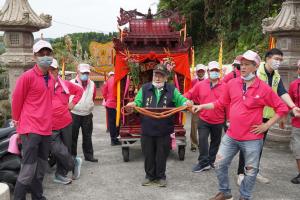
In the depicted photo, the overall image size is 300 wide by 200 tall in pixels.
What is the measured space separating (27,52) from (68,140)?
7.99ft

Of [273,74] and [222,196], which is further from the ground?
[273,74]

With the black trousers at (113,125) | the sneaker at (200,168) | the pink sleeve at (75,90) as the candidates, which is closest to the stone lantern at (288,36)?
the sneaker at (200,168)

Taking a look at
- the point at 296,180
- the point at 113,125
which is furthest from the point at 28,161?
the point at 113,125

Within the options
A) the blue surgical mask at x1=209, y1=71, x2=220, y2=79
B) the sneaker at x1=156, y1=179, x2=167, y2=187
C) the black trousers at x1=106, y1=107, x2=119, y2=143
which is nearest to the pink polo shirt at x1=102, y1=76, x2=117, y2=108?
the black trousers at x1=106, y1=107, x2=119, y2=143

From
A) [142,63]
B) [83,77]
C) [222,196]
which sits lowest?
[222,196]

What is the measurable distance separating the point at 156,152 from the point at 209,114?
1164mm

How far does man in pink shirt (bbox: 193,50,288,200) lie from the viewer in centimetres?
443

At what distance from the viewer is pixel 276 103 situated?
441cm

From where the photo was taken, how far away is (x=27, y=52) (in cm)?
728

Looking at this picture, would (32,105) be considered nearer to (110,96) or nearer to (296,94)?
(296,94)

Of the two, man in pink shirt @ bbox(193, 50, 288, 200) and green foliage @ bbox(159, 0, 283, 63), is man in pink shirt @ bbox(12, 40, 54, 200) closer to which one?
man in pink shirt @ bbox(193, 50, 288, 200)

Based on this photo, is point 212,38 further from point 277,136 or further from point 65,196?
point 65,196

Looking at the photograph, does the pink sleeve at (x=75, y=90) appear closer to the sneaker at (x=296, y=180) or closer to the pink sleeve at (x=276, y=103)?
the pink sleeve at (x=276, y=103)

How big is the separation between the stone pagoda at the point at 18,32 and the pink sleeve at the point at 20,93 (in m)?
2.93
